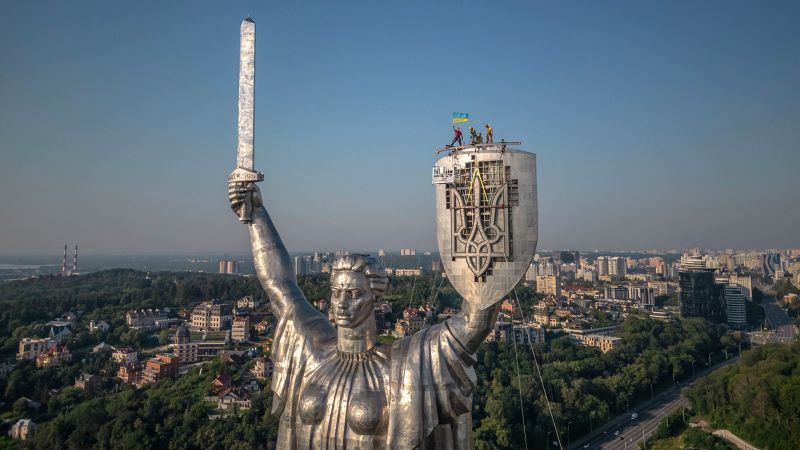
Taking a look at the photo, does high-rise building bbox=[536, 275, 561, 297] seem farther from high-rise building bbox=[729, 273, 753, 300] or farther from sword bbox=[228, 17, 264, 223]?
sword bbox=[228, 17, 264, 223]

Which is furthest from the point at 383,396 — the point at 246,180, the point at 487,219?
the point at 246,180

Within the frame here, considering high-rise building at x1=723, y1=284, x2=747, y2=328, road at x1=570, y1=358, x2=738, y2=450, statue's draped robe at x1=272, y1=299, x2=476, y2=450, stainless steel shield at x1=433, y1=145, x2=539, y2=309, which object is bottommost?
road at x1=570, y1=358, x2=738, y2=450

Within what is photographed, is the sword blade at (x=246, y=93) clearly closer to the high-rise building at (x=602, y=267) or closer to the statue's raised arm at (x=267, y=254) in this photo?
the statue's raised arm at (x=267, y=254)

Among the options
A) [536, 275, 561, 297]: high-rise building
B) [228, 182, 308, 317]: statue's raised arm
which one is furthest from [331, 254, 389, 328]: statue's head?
[536, 275, 561, 297]: high-rise building

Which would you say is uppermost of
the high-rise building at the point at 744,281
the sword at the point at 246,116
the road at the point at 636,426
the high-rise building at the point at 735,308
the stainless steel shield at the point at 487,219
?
the sword at the point at 246,116

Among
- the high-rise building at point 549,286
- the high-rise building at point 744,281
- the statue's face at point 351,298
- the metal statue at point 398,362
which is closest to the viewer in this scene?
the metal statue at point 398,362

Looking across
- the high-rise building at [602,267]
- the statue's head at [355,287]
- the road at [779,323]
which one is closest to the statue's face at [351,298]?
the statue's head at [355,287]
